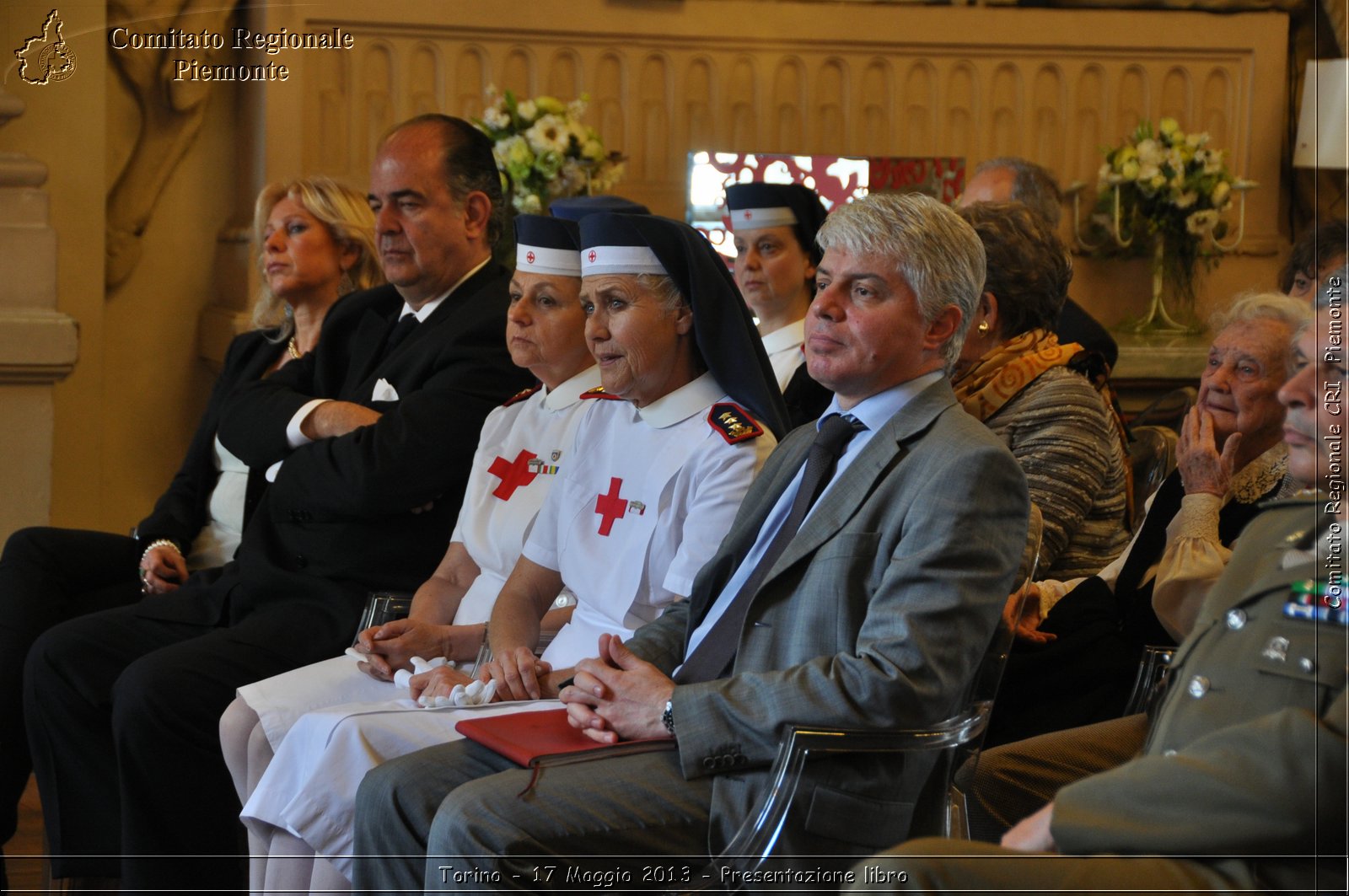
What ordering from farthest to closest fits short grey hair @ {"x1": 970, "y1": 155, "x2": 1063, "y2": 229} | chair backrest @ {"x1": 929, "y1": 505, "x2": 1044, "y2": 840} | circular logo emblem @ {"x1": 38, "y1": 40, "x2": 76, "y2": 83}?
circular logo emblem @ {"x1": 38, "y1": 40, "x2": 76, "y2": 83} < short grey hair @ {"x1": 970, "y1": 155, "x2": 1063, "y2": 229} < chair backrest @ {"x1": 929, "y1": 505, "x2": 1044, "y2": 840}

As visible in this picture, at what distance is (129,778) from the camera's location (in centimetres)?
320

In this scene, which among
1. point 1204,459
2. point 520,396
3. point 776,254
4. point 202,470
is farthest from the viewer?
point 776,254

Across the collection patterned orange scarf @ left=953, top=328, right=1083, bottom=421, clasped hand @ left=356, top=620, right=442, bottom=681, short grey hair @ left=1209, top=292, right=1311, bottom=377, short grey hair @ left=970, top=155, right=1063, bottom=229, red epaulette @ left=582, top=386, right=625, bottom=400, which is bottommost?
clasped hand @ left=356, top=620, right=442, bottom=681

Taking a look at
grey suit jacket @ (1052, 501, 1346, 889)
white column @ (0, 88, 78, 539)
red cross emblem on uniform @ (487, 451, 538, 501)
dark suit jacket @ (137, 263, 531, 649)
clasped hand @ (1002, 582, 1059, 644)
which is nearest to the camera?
grey suit jacket @ (1052, 501, 1346, 889)

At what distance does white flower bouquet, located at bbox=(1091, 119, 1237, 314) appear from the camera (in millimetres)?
5902

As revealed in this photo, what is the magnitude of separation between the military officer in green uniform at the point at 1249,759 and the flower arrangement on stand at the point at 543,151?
12.9 feet

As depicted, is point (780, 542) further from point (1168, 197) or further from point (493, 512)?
point (1168, 197)

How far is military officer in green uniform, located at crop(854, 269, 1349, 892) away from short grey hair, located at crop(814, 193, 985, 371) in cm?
62

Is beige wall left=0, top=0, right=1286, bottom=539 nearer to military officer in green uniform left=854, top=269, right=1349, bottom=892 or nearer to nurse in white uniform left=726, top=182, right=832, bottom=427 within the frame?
nurse in white uniform left=726, top=182, right=832, bottom=427

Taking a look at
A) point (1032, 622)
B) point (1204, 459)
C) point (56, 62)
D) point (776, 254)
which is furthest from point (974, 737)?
point (56, 62)

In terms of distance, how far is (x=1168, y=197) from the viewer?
19.5 feet

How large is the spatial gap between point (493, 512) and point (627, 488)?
52 cm

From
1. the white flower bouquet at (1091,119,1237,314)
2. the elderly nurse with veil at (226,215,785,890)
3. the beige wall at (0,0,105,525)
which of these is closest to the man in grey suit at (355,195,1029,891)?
the elderly nurse with veil at (226,215,785,890)

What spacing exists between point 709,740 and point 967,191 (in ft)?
10.2
